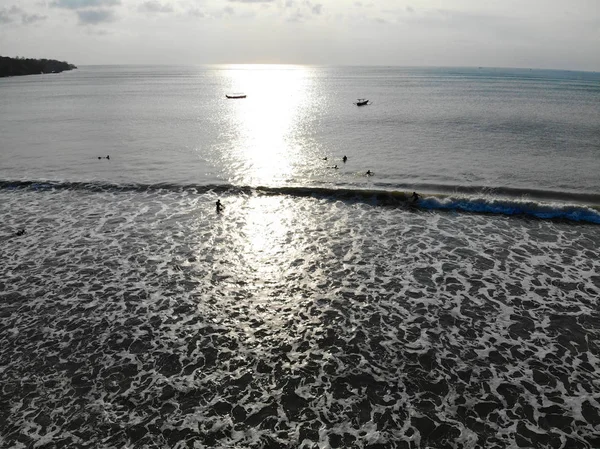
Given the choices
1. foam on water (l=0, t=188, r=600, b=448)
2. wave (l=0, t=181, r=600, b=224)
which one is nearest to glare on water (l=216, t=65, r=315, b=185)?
wave (l=0, t=181, r=600, b=224)

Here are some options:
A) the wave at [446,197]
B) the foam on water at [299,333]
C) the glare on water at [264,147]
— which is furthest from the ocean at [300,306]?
the glare on water at [264,147]

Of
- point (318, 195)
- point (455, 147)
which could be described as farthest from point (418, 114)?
point (318, 195)


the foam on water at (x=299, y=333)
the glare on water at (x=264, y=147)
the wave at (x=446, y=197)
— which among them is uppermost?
the glare on water at (x=264, y=147)

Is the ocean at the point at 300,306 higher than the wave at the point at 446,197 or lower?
lower

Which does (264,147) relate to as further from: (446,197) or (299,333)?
(299,333)

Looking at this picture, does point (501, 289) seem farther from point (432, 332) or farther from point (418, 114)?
point (418, 114)

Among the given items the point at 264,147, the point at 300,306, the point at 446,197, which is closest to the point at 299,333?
the point at 300,306

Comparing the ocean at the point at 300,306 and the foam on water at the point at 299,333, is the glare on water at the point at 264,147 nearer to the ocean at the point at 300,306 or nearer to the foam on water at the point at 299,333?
the ocean at the point at 300,306

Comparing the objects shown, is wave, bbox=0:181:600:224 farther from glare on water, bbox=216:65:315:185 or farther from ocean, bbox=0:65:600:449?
glare on water, bbox=216:65:315:185
